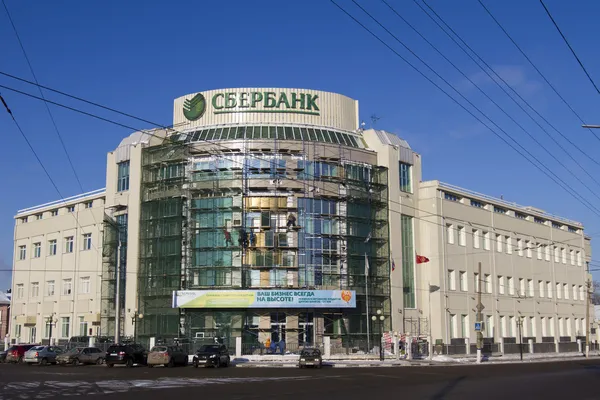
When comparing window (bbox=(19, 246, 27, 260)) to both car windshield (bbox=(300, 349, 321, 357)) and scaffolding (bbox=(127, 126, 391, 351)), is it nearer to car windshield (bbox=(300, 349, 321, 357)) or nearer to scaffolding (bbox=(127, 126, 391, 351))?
scaffolding (bbox=(127, 126, 391, 351))

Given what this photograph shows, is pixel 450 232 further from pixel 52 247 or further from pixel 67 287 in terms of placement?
pixel 52 247

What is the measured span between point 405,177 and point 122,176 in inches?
1110

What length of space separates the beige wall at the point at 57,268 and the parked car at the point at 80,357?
18.6m

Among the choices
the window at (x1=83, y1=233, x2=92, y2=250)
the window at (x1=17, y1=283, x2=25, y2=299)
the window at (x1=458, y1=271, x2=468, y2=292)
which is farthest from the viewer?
the window at (x1=17, y1=283, x2=25, y2=299)

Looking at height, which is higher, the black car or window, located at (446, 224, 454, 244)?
window, located at (446, 224, 454, 244)

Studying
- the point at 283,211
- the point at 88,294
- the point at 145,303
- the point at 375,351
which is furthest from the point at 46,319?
the point at 375,351

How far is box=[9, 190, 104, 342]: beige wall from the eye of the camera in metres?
74.6

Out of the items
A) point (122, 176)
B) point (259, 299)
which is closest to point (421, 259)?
point (259, 299)

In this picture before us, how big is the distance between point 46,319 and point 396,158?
139 ft

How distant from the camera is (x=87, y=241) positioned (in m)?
76.5

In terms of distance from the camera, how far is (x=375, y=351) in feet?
208

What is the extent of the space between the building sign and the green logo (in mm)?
18164

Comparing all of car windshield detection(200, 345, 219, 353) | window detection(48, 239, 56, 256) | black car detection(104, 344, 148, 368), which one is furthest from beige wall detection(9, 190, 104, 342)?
car windshield detection(200, 345, 219, 353)

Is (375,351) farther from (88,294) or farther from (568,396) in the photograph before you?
(568,396)
